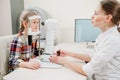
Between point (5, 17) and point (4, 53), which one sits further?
point (5, 17)

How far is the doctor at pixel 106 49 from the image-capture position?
147cm

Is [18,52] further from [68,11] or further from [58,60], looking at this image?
[68,11]

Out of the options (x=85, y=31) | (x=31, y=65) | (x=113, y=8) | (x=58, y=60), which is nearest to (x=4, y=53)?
(x=31, y=65)

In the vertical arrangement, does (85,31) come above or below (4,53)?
above

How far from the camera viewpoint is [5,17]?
11.8 feet

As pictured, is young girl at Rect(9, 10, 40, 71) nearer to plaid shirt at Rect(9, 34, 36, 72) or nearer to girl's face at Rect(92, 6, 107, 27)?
plaid shirt at Rect(9, 34, 36, 72)

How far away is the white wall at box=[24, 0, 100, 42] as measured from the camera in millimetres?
3344

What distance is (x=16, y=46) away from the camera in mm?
1939

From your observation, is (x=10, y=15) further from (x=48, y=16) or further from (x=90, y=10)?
(x=90, y=10)

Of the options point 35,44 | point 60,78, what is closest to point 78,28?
point 35,44

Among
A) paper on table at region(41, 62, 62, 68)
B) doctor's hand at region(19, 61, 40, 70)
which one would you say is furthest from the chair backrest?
paper on table at region(41, 62, 62, 68)

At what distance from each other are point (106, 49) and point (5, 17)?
2595 mm

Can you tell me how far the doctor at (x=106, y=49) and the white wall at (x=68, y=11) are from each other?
5.61 ft

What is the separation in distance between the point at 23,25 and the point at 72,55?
0.63m
